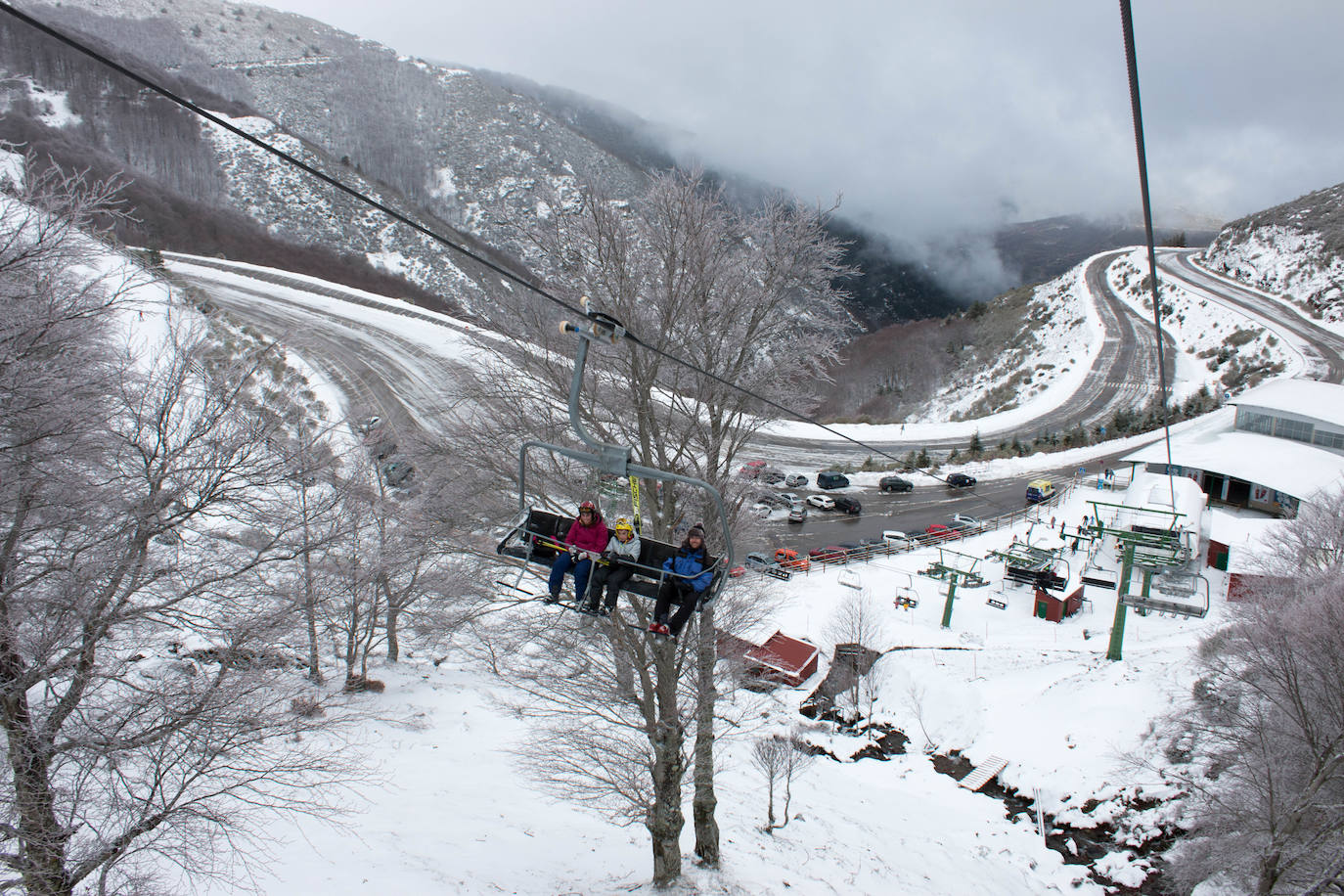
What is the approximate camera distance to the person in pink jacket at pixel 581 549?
23.6ft

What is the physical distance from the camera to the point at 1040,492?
3231 centimetres

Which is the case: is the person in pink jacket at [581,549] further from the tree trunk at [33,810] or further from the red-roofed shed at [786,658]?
the red-roofed shed at [786,658]

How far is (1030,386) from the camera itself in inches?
2184

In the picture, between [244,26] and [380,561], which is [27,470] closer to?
[380,561]

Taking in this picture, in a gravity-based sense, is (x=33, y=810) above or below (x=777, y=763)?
above

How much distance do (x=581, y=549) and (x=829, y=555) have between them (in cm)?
2046

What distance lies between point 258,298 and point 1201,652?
50.3 meters

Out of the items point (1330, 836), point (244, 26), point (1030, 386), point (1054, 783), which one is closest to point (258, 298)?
point (1054, 783)

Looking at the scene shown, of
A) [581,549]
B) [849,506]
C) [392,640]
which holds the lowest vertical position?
[392,640]

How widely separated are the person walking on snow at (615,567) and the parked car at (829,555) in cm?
1952

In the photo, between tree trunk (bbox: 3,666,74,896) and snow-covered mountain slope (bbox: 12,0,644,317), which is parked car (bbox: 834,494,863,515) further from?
snow-covered mountain slope (bbox: 12,0,644,317)

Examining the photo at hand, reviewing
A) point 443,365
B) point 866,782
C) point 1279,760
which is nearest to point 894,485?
point 866,782

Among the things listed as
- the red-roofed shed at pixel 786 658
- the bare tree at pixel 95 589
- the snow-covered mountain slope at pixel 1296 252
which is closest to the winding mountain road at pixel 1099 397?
the snow-covered mountain slope at pixel 1296 252

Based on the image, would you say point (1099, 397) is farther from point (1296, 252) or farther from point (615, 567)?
point (615, 567)
